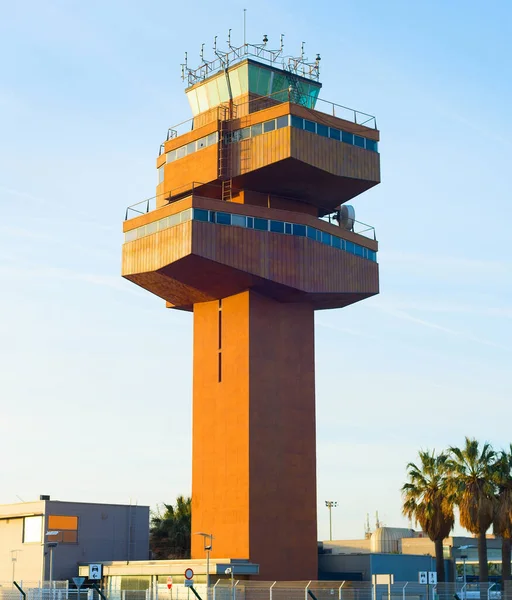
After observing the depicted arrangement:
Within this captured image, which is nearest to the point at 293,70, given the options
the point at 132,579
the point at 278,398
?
the point at 278,398

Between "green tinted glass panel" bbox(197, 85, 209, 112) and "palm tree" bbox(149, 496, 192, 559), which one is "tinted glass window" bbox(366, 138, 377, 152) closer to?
"green tinted glass panel" bbox(197, 85, 209, 112)

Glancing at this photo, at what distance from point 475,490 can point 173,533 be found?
2668 cm

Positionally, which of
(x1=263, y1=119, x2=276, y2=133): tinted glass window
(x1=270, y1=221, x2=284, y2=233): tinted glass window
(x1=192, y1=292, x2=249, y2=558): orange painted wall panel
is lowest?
(x1=192, y1=292, x2=249, y2=558): orange painted wall panel

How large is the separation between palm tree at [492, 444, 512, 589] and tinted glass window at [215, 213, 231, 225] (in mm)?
21090

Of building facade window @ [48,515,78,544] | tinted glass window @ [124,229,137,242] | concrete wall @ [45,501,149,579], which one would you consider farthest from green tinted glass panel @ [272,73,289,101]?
building facade window @ [48,515,78,544]

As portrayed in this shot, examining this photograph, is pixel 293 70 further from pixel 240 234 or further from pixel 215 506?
pixel 215 506

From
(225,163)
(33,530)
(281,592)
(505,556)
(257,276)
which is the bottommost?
(281,592)

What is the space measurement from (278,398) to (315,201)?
12.5m

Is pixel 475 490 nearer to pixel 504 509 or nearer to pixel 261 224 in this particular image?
pixel 504 509

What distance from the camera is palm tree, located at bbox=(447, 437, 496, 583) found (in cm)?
5859

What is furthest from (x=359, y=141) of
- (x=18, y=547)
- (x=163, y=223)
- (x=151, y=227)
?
(x=18, y=547)

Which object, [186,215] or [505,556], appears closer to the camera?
[186,215]

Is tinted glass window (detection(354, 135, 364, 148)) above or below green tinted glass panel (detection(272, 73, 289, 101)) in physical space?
below

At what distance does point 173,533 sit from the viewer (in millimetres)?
77688
